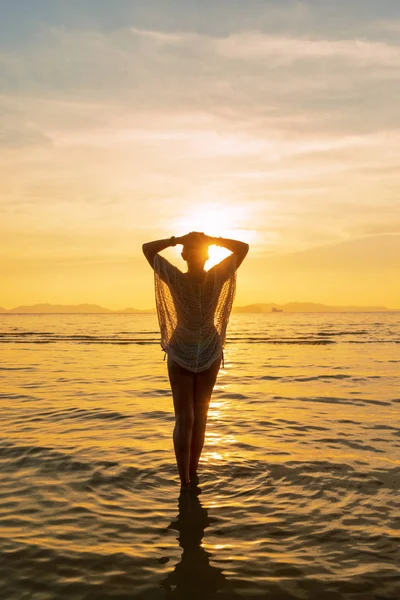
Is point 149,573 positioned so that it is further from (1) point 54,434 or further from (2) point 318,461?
(1) point 54,434

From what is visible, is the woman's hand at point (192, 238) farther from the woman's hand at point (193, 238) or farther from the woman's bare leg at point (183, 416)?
the woman's bare leg at point (183, 416)

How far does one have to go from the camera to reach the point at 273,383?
595 inches

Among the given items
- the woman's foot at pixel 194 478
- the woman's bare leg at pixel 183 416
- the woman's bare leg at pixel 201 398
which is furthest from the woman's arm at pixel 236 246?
the woman's foot at pixel 194 478

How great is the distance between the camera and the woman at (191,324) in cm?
584

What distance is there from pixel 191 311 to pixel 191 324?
0.15 metres

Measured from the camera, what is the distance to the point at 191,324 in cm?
601

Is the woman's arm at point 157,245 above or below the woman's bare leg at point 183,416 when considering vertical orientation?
above

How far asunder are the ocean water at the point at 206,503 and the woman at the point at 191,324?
2.33ft

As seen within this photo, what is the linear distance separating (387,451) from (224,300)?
3319mm

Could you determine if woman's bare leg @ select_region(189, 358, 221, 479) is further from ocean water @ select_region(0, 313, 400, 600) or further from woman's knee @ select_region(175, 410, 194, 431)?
ocean water @ select_region(0, 313, 400, 600)

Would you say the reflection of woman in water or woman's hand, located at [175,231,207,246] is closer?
the reflection of woman in water

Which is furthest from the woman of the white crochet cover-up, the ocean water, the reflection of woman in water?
the reflection of woman in water

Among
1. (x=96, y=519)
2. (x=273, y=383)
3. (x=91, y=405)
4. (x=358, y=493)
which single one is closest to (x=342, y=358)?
(x=273, y=383)

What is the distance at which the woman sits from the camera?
5.84 metres
